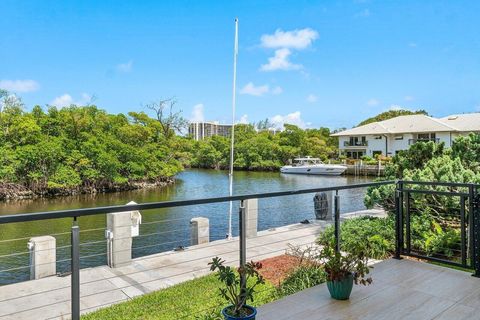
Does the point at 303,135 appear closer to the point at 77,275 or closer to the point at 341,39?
the point at 341,39

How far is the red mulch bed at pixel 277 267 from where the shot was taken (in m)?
4.38

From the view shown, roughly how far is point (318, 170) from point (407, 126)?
30.2ft

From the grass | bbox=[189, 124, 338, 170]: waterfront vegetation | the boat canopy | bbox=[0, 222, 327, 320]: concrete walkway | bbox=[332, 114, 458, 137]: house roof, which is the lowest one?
bbox=[0, 222, 327, 320]: concrete walkway

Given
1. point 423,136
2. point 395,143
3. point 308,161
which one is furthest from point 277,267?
point 308,161

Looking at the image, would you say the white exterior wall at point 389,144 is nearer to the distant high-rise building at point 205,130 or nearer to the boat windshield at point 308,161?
the boat windshield at point 308,161

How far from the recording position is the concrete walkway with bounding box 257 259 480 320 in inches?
89.2

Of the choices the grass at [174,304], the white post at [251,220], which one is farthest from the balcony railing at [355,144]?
the grass at [174,304]

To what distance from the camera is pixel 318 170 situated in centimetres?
3369

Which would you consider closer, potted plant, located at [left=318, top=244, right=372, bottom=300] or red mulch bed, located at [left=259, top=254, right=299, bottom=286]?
potted plant, located at [left=318, top=244, right=372, bottom=300]

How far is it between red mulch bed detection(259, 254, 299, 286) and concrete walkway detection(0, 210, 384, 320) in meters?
0.18

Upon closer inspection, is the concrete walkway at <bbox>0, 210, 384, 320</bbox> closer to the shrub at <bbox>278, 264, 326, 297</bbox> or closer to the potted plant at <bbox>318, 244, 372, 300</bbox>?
the shrub at <bbox>278, 264, 326, 297</bbox>

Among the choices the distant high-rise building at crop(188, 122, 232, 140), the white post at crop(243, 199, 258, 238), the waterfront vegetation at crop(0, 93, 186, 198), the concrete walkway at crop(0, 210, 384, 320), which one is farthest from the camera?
the distant high-rise building at crop(188, 122, 232, 140)

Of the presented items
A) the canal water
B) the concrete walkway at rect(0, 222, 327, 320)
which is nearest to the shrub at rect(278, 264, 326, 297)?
the concrete walkway at rect(0, 222, 327, 320)

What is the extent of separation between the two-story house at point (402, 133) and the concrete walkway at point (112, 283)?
28.0 meters
